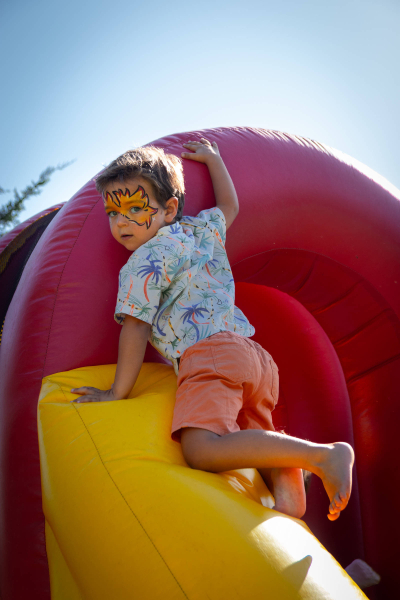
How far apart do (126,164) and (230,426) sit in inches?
29.1

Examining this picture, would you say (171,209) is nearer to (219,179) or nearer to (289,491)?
(219,179)

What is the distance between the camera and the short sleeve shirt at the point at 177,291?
1112 mm

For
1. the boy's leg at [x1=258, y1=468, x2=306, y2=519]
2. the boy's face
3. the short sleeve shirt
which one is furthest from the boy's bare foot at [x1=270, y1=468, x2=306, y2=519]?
the boy's face

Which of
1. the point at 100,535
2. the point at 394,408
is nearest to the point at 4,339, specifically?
the point at 100,535

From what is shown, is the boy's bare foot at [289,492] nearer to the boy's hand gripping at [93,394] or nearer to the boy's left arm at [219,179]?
the boy's hand gripping at [93,394]

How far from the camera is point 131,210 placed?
1.22 metres

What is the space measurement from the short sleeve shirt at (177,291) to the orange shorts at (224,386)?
0.19 ft

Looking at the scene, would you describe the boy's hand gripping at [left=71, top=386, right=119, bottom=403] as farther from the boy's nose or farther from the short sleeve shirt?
the boy's nose

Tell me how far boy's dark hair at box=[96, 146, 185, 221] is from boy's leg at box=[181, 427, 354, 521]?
67 centimetres

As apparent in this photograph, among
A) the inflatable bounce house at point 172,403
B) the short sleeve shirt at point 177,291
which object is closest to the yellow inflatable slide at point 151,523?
the inflatable bounce house at point 172,403

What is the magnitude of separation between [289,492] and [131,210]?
0.80m

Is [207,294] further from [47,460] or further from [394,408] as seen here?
[394,408]

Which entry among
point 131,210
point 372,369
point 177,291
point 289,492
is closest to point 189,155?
point 131,210

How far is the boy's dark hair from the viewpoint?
122 centimetres
